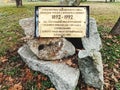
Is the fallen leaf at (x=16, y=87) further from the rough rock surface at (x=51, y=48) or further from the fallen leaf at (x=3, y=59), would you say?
the fallen leaf at (x=3, y=59)

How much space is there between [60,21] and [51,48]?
626mm

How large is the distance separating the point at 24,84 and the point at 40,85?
13.8 inches

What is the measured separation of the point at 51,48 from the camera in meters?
6.38

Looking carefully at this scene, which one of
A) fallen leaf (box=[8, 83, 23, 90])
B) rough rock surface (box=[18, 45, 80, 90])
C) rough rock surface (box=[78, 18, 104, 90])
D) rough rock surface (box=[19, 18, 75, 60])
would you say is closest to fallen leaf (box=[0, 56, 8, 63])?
rough rock surface (box=[18, 45, 80, 90])

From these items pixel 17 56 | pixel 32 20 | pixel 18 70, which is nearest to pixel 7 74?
pixel 18 70

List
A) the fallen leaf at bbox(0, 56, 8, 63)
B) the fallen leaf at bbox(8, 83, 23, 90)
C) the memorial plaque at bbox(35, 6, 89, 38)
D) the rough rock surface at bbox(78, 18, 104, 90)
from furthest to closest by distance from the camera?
the fallen leaf at bbox(0, 56, 8, 63) → the memorial plaque at bbox(35, 6, 89, 38) → the fallen leaf at bbox(8, 83, 23, 90) → the rough rock surface at bbox(78, 18, 104, 90)

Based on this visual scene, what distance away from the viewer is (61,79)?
5.77m

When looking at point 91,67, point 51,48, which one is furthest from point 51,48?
point 91,67

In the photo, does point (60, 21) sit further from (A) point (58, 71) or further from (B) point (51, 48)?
(A) point (58, 71)

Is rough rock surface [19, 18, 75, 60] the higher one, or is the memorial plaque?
the memorial plaque

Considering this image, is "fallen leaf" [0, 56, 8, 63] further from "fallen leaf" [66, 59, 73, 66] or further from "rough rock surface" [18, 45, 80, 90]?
"fallen leaf" [66, 59, 73, 66]

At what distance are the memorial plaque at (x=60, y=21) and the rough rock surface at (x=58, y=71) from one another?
1.98ft

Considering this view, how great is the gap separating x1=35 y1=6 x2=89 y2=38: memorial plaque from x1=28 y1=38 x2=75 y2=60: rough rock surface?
6.5 inches

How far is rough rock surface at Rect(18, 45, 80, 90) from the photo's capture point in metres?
5.75
